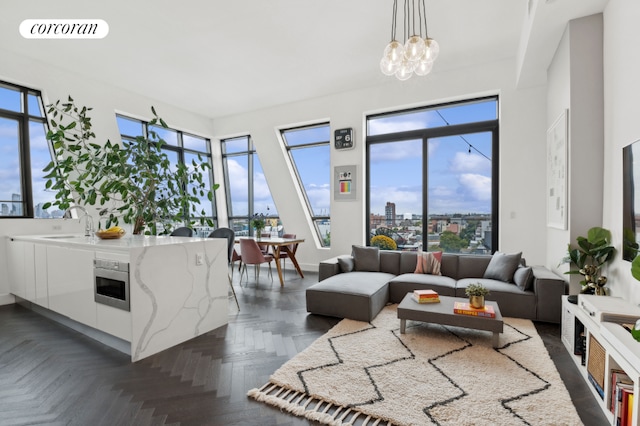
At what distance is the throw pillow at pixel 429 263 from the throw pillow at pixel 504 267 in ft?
2.02

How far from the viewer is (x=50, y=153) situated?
15.4ft

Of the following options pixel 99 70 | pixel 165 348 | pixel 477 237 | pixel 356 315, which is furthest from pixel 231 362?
pixel 99 70

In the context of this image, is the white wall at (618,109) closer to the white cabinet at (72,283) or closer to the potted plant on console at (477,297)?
the potted plant on console at (477,297)

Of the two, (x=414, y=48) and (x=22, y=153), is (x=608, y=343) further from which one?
(x=22, y=153)

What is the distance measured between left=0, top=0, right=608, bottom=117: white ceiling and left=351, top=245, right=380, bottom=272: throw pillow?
9.37ft

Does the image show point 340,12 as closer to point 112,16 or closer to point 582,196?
point 112,16

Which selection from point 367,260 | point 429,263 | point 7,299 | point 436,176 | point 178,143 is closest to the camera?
point 7,299

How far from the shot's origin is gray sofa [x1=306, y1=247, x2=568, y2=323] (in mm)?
3299

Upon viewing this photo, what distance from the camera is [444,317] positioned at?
2801 mm

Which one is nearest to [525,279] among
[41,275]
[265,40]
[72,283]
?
[265,40]

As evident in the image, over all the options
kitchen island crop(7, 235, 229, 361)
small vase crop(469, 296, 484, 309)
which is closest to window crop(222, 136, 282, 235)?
kitchen island crop(7, 235, 229, 361)

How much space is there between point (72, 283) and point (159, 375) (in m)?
1.51

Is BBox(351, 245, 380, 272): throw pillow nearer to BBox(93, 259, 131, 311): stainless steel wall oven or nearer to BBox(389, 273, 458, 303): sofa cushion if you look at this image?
BBox(389, 273, 458, 303): sofa cushion

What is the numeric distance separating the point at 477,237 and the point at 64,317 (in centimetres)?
569
